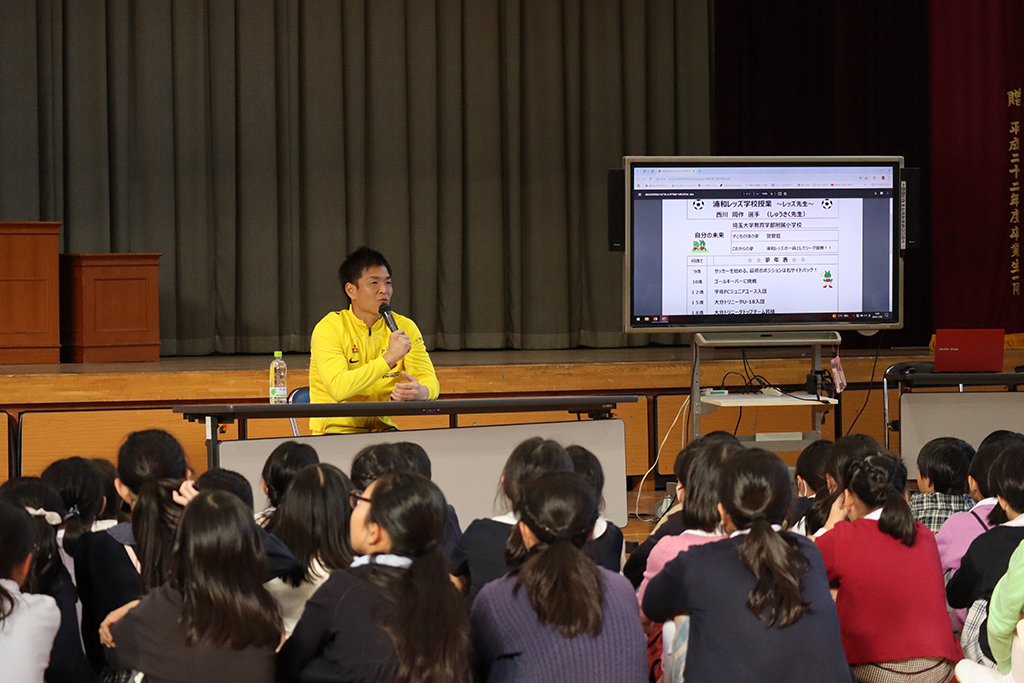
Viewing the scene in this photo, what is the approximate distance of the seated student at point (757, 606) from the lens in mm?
1735

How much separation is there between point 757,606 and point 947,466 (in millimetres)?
1320

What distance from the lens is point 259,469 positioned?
11.2 ft

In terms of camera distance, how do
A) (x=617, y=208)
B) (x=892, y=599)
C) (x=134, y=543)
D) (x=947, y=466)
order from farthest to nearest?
(x=617, y=208) < (x=947, y=466) < (x=134, y=543) < (x=892, y=599)

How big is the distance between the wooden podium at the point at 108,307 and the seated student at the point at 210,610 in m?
4.88

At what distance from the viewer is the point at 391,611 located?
5.36ft

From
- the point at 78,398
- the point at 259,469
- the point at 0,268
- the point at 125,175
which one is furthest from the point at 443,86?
the point at 259,469

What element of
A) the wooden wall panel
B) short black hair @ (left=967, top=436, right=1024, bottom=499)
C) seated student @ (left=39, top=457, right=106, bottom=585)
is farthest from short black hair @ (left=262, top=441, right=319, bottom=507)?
the wooden wall panel

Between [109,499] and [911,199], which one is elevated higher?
[911,199]

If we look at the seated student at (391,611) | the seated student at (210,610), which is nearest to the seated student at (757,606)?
the seated student at (391,611)

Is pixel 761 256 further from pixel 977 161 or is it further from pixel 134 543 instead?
pixel 977 161

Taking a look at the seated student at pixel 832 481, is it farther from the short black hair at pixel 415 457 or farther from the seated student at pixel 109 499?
the seated student at pixel 109 499

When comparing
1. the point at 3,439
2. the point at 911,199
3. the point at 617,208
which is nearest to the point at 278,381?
the point at 3,439

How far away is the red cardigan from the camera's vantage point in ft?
6.70

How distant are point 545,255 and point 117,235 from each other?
3.08m
